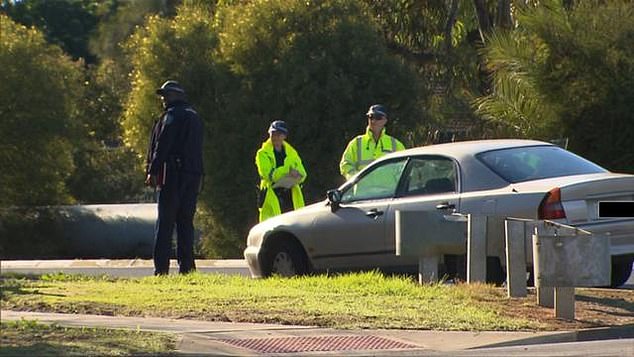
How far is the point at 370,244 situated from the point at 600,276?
3088mm

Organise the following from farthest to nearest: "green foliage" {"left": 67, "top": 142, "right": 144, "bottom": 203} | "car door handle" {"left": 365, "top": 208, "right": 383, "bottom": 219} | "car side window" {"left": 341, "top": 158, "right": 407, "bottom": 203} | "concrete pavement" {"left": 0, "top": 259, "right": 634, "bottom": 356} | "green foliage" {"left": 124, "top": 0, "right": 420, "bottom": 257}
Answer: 1. "green foliage" {"left": 67, "top": 142, "right": 144, "bottom": 203}
2. "green foliage" {"left": 124, "top": 0, "right": 420, "bottom": 257}
3. "car side window" {"left": 341, "top": 158, "right": 407, "bottom": 203}
4. "car door handle" {"left": 365, "top": 208, "right": 383, "bottom": 219}
5. "concrete pavement" {"left": 0, "top": 259, "right": 634, "bottom": 356}

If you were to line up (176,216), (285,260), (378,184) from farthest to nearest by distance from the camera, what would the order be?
(176,216) < (285,260) < (378,184)

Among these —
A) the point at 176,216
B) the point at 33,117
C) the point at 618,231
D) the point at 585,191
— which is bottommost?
the point at 618,231

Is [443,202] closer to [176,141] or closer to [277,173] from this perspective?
[176,141]

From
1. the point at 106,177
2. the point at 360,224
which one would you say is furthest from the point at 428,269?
the point at 106,177

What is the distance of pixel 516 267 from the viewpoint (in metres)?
11.4

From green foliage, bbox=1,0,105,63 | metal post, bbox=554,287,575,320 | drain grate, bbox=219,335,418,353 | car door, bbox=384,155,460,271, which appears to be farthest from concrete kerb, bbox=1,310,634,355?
green foliage, bbox=1,0,105,63

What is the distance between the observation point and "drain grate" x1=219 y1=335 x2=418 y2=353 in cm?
938

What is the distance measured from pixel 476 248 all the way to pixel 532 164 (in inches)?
49.3

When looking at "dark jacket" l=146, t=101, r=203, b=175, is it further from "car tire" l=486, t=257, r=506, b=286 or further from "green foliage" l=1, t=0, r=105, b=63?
"green foliage" l=1, t=0, r=105, b=63

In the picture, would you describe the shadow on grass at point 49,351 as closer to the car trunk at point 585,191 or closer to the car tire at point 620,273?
the car trunk at point 585,191

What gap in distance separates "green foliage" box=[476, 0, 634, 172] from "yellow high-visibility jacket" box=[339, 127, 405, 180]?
186 inches

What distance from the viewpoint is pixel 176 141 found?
14445 millimetres

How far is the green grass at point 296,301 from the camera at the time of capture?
10.5 m
